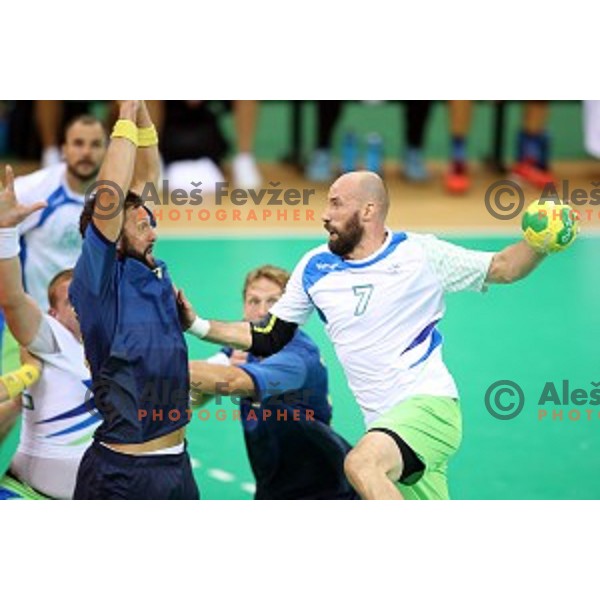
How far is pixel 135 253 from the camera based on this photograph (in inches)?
265

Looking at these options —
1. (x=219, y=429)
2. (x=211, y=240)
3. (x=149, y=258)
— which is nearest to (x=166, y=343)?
(x=149, y=258)

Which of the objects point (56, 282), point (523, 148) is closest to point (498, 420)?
point (56, 282)

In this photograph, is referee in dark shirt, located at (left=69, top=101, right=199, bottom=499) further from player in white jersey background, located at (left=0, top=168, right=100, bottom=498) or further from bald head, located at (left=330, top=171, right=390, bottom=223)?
bald head, located at (left=330, top=171, right=390, bottom=223)

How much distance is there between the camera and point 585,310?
8906 mm

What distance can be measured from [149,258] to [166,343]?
1.12 feet

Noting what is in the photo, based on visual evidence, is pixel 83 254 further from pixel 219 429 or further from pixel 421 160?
pixel 421 160

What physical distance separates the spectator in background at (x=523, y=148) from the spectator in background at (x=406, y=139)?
213 mm

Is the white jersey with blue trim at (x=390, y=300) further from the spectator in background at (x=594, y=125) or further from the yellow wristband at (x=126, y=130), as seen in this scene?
the spectator in background at (x=594, y=125)

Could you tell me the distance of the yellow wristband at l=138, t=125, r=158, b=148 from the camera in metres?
6.86

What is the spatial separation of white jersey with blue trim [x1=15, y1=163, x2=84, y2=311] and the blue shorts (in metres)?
1.49

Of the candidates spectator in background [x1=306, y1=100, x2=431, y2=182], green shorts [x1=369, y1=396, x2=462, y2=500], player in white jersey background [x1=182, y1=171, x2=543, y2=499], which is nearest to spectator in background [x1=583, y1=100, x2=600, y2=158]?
spectator in background [x1=306, y1=100, x2=431, y2=182]

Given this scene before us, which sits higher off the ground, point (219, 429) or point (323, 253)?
point (323, 253)

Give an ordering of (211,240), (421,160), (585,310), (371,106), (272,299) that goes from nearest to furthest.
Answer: (272,299) < (585,310) < (211,240) < (421,160) < (371,106)

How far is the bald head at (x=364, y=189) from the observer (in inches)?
266
